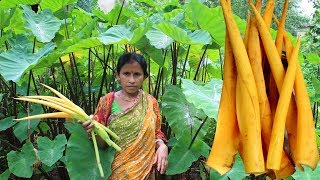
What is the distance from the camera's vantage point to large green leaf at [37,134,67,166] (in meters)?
2.22

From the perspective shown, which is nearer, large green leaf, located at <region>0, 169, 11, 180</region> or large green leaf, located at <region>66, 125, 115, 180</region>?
large green leaf, located at <region>66, 125, 115, 180</region>

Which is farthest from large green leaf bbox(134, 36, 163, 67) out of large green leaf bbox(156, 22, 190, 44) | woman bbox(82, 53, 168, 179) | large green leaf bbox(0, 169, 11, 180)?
large green leaf bbox(0, 169, 11, 180)

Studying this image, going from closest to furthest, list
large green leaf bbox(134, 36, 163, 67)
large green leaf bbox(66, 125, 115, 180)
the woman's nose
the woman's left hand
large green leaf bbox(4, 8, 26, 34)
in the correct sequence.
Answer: the woman's left hand
the woman's nose
large green leaf bbox(66, 125, 115, 180)
large green leaf bbox(134, 36, 163, 67)
large green leaf bbox(4, 8, 26, 34)

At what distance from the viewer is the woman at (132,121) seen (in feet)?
6.15

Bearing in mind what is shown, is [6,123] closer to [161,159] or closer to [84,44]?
[84,44]

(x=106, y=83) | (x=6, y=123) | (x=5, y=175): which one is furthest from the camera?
(x=106, y=83)

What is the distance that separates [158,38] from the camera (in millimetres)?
2156

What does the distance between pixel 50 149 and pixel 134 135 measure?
0.62 metres

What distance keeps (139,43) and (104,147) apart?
648 millimetres

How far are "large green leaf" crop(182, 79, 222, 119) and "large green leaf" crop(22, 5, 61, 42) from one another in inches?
35.9

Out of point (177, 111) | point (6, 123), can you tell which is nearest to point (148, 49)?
point (177, 111)

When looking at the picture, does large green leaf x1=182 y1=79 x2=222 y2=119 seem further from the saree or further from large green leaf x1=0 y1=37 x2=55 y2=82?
large green leaf x1=0 y1=37 x2=55 y2=82

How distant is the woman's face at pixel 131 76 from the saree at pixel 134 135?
2.7 inches

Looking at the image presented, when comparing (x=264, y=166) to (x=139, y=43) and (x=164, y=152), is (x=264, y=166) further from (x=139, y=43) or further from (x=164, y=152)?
(x=139, y=43)
